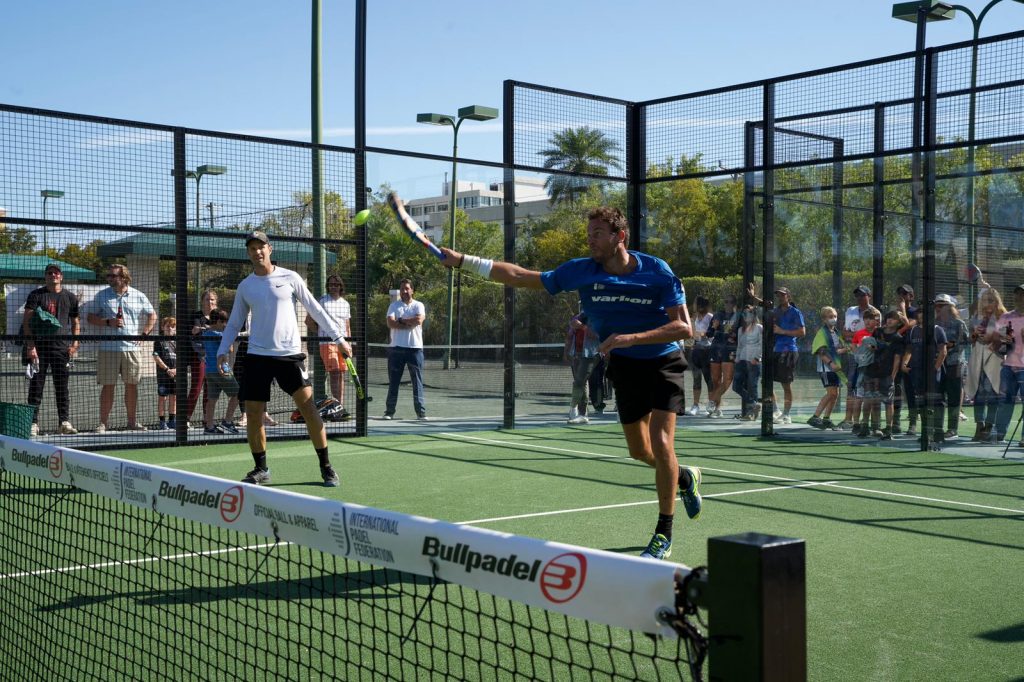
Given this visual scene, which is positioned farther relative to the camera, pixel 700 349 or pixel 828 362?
pixel 700 349

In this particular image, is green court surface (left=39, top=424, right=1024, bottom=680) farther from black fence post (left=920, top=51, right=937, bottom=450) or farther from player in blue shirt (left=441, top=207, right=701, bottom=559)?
player in blue shirt (left=441, top=207, right=701, bottom=559)

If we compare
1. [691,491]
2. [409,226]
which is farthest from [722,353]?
[409,226]

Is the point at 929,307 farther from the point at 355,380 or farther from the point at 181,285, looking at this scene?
the point at 181,285

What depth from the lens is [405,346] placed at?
50.3 ft

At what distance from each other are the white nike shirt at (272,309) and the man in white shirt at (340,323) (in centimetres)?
419

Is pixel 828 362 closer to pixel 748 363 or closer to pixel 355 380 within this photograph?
pixel 748 363

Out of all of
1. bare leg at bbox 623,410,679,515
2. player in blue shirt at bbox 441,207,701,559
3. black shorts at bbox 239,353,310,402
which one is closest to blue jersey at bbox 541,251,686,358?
player in blue shirt at bbox 441,207,701,559

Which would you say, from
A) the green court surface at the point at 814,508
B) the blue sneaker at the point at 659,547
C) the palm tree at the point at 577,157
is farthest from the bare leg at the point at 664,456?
the palm tree at the point at 577,157

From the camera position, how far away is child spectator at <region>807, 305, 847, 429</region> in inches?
540

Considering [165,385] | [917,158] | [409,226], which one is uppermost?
[917,158]

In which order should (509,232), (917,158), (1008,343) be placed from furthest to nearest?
(509,232) → (917,158) → (1008,343)

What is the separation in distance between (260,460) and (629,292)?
13.3 feet

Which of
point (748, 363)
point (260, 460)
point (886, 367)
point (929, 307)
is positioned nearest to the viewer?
point (260, 460)

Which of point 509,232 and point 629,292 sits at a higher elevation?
point 509,232
